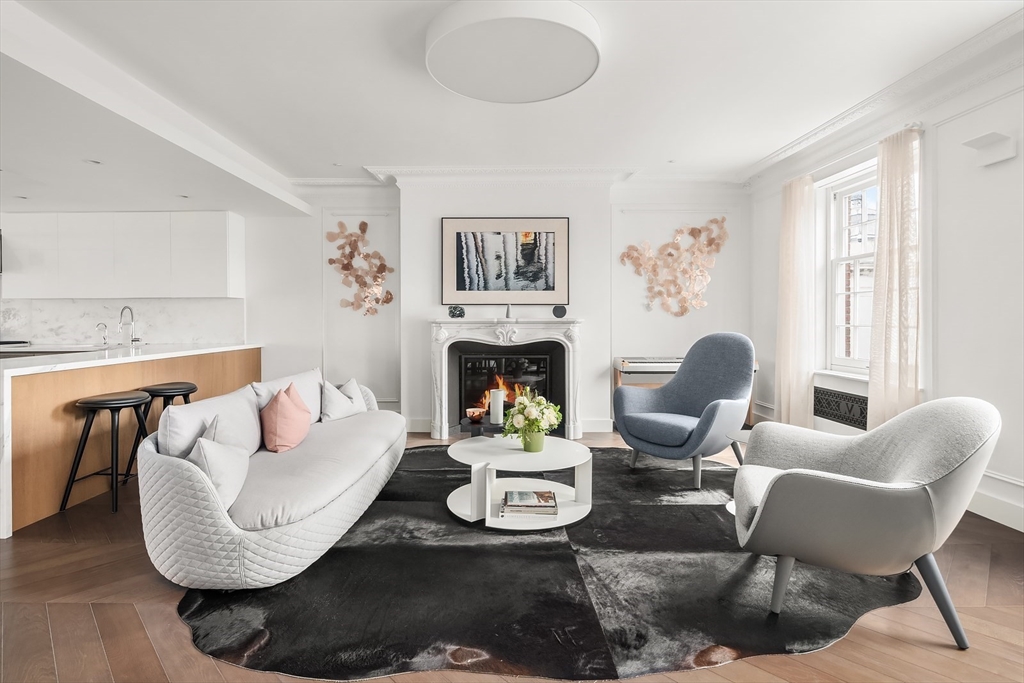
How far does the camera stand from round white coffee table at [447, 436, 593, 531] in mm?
2607

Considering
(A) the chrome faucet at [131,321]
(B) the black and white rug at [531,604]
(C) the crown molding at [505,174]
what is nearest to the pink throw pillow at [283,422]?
(B) the black and white rug at [531,604]

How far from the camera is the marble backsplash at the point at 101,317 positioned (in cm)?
525

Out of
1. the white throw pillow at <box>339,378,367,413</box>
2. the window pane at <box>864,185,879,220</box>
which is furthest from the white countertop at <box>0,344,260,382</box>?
the window pane at <box>864,185,879,220</box>

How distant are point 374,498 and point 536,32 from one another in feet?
8.26

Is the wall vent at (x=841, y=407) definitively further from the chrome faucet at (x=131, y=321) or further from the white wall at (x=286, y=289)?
the chrome faucet at (x=131, y=321)

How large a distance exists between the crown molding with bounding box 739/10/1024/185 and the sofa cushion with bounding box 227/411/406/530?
12.4 ft

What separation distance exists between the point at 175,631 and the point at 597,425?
12.5ft

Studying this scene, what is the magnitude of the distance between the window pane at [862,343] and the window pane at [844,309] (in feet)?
0.37

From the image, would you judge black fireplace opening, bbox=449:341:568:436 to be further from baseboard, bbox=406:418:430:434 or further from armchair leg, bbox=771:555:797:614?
armchair leg, bbox=771:555:797:614

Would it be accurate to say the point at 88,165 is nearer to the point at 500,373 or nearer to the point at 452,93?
the point at 452,93

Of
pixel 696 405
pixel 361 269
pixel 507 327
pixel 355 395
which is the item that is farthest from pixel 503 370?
pixel 696 405

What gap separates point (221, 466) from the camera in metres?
1.98

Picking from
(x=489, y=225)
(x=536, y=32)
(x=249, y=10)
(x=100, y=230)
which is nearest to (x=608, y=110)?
(x=536, y=32)

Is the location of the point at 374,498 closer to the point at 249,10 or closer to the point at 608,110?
the point at 249,10
